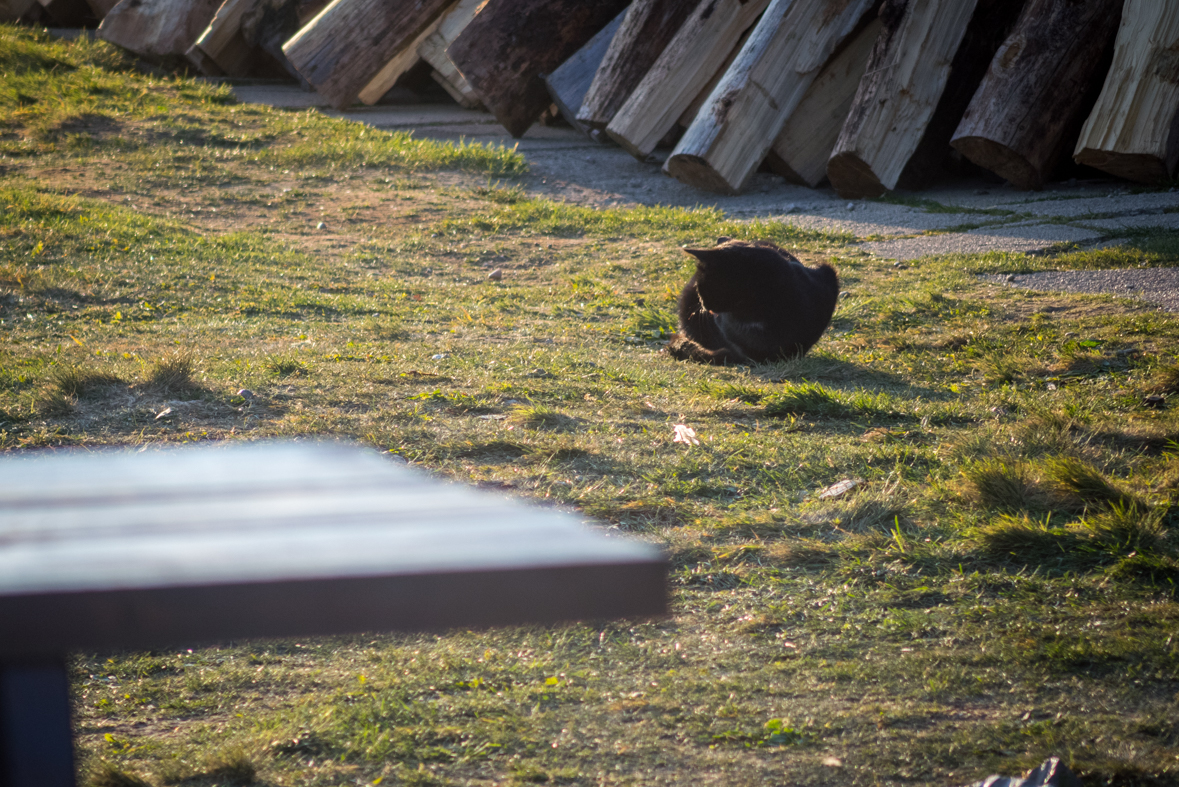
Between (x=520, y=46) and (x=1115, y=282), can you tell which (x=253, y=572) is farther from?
(x=520, y=46)

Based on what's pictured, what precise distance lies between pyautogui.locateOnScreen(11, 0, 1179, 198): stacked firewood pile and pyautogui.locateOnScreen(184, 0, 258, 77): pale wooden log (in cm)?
238

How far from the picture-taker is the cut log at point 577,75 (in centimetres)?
886

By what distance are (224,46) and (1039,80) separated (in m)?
9.91

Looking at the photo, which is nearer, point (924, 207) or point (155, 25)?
point (924, 207)

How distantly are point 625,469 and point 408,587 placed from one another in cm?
207

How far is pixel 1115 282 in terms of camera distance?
508cm

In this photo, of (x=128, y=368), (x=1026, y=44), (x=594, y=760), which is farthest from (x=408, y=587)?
(x=1026, y=44)

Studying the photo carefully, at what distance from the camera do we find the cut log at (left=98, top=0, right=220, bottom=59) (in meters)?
11.2

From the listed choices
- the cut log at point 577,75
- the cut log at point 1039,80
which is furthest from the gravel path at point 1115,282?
the cut log at point 577,75

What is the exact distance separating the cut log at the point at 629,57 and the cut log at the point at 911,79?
6.96 ft

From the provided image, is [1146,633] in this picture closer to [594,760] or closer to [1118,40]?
[594,760]

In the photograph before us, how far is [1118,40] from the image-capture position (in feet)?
21.3

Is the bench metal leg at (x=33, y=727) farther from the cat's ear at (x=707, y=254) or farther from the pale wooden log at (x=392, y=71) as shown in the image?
the pale wooden log at (x=392, y=71)

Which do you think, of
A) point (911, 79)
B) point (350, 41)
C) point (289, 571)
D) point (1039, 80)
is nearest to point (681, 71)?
point (911, 79)
